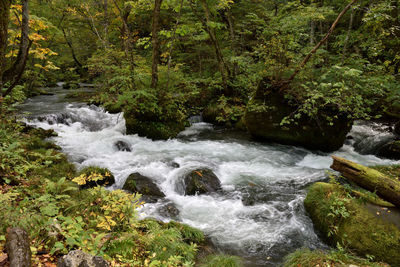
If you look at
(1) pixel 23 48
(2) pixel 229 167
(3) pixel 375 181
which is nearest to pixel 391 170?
(3) pixel 375 181

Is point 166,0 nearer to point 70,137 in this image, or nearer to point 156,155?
point 156,155

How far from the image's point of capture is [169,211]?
20.1 ft

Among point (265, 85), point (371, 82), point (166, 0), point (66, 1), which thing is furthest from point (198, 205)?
point (66, 1)

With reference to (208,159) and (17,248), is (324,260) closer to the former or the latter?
(17,248)

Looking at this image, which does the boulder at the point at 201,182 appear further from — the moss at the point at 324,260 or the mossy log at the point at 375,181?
the mossy log at the point at 375,181

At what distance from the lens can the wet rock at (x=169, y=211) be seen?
5977 mm

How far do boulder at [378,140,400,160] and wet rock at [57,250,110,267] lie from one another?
11162 millimetres

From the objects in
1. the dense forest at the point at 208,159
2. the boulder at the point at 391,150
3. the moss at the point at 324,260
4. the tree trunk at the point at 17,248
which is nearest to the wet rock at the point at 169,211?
→ the dense forest at the point at 208,159

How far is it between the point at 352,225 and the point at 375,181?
112 centimetres

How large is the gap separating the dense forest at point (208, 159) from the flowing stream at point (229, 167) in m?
0.06

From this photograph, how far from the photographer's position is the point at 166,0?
10.1 m

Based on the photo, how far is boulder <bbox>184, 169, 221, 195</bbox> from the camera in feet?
23.1

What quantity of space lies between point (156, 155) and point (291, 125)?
6.07 metres

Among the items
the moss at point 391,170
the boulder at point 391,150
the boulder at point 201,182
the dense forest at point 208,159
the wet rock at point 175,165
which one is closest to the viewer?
the dense forest at point 208,159
